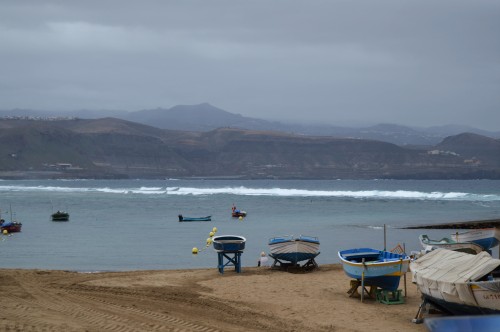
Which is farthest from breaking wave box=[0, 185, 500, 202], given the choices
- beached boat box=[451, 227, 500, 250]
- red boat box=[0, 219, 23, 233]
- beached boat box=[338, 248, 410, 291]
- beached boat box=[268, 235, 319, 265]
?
beached boat box=[338, 248, 410, 291]

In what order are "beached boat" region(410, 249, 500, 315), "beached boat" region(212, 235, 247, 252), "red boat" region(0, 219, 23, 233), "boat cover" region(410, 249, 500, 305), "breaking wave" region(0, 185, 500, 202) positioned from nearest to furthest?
"beached boat" region(410, 249, 500, 315) → "boat cover" region(410, 249, 500, 305) → "beached boat" region(212, 235, 247, 252) → "red boat" region(0, 219, 23, 233) → "breaking wave" region(0, 185, 500, 202)

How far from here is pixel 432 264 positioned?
16062mm

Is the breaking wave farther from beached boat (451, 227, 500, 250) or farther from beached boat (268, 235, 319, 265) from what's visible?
beached boat (268, 235, 319, 265)

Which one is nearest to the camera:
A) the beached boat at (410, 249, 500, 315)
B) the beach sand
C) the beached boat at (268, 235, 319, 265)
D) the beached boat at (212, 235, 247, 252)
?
the beach sand

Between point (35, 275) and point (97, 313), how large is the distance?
6881 millimetres

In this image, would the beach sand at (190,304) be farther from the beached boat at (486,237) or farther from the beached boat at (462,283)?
the beached boat at (486,237)

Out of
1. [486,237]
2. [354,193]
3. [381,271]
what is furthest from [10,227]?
[354,193]

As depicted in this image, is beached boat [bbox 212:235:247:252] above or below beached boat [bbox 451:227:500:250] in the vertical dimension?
above

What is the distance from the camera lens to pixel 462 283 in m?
14.1

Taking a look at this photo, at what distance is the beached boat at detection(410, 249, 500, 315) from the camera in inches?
540

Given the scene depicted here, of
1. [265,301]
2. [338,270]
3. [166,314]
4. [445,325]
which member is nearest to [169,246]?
[338,270]

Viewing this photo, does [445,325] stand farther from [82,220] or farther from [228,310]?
[82,220]

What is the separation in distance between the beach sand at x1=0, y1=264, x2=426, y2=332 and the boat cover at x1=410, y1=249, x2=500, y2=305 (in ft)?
3.18

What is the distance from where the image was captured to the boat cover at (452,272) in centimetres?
1418
